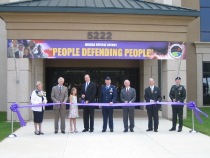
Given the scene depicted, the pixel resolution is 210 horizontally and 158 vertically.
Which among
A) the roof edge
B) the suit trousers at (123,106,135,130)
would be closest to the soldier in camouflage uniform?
the suit trousers at (123,106,135,130)

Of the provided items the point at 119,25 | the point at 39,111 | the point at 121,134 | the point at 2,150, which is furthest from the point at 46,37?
the point at 2,150

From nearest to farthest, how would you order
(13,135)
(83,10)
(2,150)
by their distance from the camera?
(2,150), (13,135), (83,10)

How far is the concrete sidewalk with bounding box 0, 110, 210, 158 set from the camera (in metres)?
9.96

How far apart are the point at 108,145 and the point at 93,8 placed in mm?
7682

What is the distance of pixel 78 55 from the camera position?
698 inches

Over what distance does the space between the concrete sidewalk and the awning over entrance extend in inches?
213

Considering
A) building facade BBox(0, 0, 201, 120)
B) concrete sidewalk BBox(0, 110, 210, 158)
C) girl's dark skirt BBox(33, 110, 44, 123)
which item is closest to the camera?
concrete sidewalk BBox(0, 110, 210, 158)

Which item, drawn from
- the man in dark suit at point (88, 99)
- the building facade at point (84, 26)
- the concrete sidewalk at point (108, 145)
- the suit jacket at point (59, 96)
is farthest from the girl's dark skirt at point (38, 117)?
the building facade at point (84, 26)

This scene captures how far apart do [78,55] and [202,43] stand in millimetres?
11785

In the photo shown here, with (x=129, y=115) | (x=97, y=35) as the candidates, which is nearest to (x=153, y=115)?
(x=129, y=115)

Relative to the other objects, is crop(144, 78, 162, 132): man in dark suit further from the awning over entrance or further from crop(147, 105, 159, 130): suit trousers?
the awning over entrance

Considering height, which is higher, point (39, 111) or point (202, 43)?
point (202, 43)

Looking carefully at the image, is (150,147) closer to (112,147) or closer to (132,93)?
(112,147)

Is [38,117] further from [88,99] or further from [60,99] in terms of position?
[88,99]
